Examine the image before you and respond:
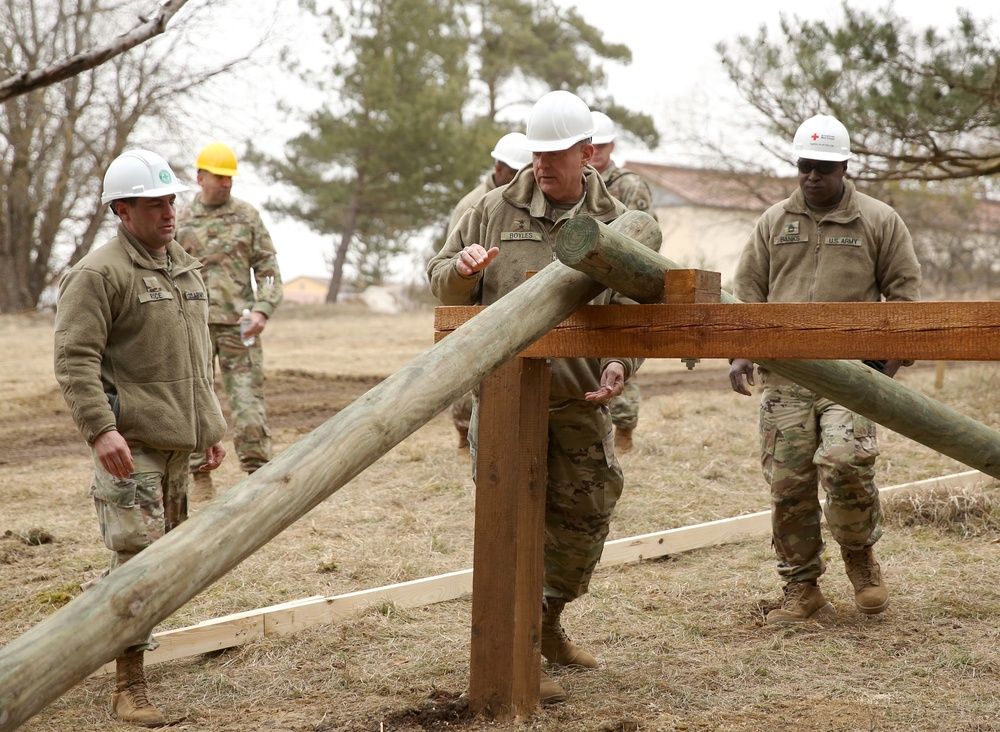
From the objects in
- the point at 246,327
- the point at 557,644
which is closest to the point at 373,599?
the point at 557,644

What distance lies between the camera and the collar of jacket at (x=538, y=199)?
425 centimetres

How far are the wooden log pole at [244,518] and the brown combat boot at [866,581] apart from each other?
2680 millimetres

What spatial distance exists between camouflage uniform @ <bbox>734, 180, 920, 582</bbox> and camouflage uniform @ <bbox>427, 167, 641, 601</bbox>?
50.3 inches

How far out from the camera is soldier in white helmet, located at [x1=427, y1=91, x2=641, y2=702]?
13.5 feet

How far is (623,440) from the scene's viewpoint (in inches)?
352

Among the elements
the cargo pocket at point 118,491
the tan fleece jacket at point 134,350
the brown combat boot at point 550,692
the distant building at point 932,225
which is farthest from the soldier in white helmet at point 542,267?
the distant building at point 932,225

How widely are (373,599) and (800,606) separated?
1993 mm

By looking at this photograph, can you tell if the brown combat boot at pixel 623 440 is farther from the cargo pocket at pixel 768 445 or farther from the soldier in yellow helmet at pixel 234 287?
the cargo pocket at pixel 768 445

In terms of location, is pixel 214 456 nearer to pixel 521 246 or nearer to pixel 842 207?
pixel 521 246

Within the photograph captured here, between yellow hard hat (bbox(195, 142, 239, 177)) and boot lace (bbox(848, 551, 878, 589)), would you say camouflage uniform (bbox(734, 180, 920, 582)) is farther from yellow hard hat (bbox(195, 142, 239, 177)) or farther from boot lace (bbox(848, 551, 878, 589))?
yellow hard hat (bbox(195, 142, 239, 177))

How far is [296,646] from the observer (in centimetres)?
476

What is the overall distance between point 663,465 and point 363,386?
6.04 meters

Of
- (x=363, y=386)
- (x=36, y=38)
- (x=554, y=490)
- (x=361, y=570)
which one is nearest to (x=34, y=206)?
(x=36, y=38)

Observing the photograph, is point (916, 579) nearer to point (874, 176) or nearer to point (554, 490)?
point (554, 490)
